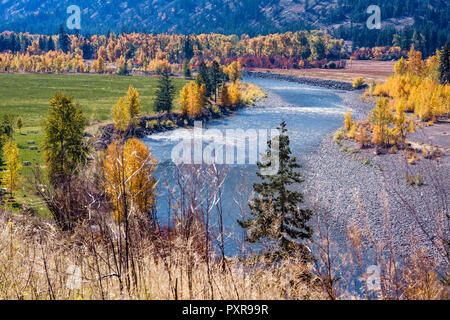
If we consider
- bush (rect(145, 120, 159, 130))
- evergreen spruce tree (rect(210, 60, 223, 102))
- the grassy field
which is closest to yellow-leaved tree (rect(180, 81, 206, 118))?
bush (rect(145, 120, 159, 130))

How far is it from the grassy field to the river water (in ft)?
28.9

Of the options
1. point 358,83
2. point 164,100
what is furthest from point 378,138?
point 358,83

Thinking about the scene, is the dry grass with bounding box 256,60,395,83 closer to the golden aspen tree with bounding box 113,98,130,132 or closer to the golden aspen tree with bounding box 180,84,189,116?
the golden aspen tree with bounding box 180,84,189,116

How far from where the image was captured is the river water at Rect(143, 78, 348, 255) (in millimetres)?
27969

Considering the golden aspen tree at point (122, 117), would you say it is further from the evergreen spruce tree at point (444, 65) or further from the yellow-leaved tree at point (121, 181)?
the evergreen spruce tree at point (444, 65)

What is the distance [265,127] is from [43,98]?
170ft

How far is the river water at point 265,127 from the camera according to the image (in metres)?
28.0

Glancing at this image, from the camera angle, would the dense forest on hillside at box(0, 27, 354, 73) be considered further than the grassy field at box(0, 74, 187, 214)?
Yes

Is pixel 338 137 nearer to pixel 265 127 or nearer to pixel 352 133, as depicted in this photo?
pixel 352 133

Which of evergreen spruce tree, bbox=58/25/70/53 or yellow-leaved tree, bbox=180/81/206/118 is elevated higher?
evergreen spruce tree, bbox=58/25/70/53

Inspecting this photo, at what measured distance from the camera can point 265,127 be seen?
5444cm

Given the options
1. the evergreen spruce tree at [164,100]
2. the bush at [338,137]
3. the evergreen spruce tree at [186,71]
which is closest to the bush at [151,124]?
the evergreen spruce tree at [164,100]

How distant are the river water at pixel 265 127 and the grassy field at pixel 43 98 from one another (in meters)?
8.80
